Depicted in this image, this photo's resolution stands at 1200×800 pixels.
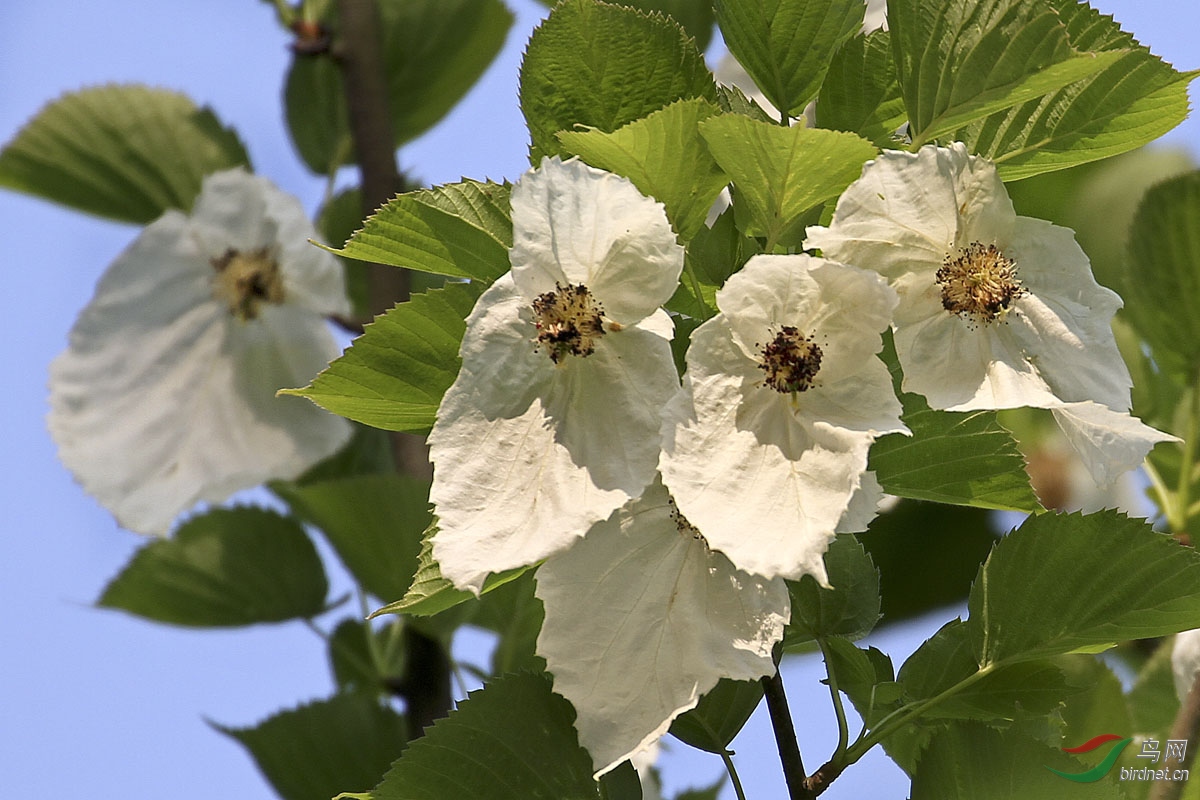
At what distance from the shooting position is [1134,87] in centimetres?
52

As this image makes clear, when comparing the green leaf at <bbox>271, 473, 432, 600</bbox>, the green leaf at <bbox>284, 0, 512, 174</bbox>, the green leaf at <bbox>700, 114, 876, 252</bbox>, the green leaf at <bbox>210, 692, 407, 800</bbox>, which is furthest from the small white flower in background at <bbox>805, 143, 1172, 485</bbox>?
the green leaf at <bbox>284, 0, 512, 174</bbox>

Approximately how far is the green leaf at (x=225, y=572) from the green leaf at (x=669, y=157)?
2.61 feet

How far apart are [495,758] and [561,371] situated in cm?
17

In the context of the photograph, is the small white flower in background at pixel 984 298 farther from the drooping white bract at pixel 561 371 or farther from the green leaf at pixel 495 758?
the green leaf at pixel 495 758

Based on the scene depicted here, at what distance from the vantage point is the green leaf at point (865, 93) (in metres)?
0.54

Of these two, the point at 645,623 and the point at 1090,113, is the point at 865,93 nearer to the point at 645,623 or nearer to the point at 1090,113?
the point at 1090,113

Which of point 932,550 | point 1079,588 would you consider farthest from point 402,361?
point 932,550

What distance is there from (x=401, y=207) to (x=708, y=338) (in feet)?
0.46

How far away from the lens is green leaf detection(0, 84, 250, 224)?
4.27 ft

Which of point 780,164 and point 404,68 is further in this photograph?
point 404,68

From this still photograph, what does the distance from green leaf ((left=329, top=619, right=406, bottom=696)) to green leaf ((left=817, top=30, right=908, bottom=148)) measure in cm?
74

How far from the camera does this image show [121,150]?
132 centimetres

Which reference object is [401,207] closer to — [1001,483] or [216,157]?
[1001,483]

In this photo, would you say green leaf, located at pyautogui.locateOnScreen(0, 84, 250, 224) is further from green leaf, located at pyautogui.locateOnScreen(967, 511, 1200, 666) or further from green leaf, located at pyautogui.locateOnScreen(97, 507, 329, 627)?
green leaf, located at pyautogui.locateOnScreen(967, 511, 1200, 666)
